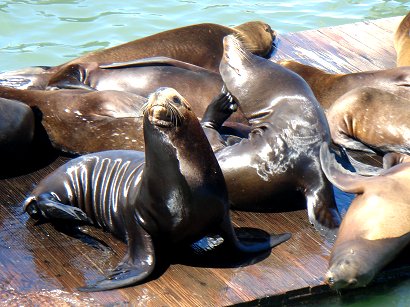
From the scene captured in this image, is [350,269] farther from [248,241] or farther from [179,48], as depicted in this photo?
[179,48]

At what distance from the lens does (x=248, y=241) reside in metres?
5.96

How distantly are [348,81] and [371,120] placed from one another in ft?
2.10

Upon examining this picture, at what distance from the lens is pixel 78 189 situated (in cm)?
622

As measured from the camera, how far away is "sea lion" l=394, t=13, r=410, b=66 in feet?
29.2

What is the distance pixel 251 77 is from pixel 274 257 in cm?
154

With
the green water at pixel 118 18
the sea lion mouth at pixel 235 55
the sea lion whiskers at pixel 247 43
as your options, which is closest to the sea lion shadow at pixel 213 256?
the sea lion mouth at pixel 235 55

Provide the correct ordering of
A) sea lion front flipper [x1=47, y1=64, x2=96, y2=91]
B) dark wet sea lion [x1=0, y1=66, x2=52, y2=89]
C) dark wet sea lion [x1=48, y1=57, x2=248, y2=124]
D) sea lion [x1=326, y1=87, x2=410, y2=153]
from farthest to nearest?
dark wet sea lion [x1=0, y1=66, x2=52, y2=89] → sea lion front flipper [x1=47, y1=64, x2=96, y2=91] → dark wet sea lion [x1=48, y1=57, x2=248, y2=124] → sea lion [x1=326, y1=87, x2=410, y2=153]

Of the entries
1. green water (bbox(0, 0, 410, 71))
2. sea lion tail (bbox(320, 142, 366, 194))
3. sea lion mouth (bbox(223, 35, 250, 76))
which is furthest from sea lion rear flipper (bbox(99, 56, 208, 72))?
green water (bbox(0, 0, 410, 71))

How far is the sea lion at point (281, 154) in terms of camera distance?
625cm

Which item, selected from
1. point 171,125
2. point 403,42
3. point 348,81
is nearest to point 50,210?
point 171,125

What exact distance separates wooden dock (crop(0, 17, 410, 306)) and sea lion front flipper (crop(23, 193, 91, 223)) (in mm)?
79

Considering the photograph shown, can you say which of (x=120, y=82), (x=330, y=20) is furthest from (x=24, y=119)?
(x=330, y=20)

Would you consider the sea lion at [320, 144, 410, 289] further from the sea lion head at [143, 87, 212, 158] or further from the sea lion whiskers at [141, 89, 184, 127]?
the sea lion whiskers at [141, 89, 184, 127]

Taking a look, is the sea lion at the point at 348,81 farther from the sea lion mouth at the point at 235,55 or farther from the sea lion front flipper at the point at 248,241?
the sea lion front flipper at the point at 248,241
